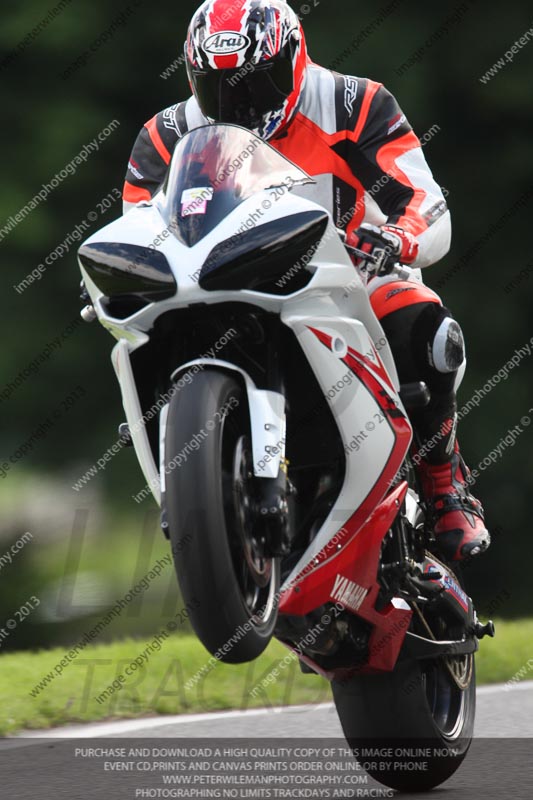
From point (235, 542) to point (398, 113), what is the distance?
4.73 ft

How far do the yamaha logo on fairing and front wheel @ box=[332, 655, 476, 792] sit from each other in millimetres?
1632

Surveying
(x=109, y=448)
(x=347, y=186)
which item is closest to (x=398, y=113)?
(x=347, y=186)

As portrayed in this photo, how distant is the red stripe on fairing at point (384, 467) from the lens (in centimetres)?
313

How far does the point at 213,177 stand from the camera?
10.00ft

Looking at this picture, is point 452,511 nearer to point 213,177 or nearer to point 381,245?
point 381,245

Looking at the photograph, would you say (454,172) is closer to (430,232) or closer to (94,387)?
(94,387)

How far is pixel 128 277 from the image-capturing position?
2.94 m

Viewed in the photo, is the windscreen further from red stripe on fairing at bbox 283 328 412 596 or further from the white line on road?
the white line on road

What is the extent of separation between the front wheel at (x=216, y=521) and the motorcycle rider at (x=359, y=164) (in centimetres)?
65

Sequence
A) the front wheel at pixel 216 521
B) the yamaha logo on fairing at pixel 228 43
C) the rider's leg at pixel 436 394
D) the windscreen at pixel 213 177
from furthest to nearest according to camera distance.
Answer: the rider's leg at pixel 436 394, the yamaha logo on fairing at pixel 228 43, the windscreen at pixel 213 177, the front wheel at pixel 216 521

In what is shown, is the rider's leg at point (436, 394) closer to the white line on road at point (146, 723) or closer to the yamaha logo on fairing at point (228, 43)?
the yamaha logo on fairing at point (228, 43)

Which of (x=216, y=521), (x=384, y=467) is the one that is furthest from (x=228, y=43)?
(x=216, y=521)

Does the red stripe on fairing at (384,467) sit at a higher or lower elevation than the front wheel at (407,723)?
higher

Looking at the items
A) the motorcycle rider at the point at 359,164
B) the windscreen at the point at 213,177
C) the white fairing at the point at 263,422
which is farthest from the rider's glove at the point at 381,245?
the white fairing at the point at 263,422
